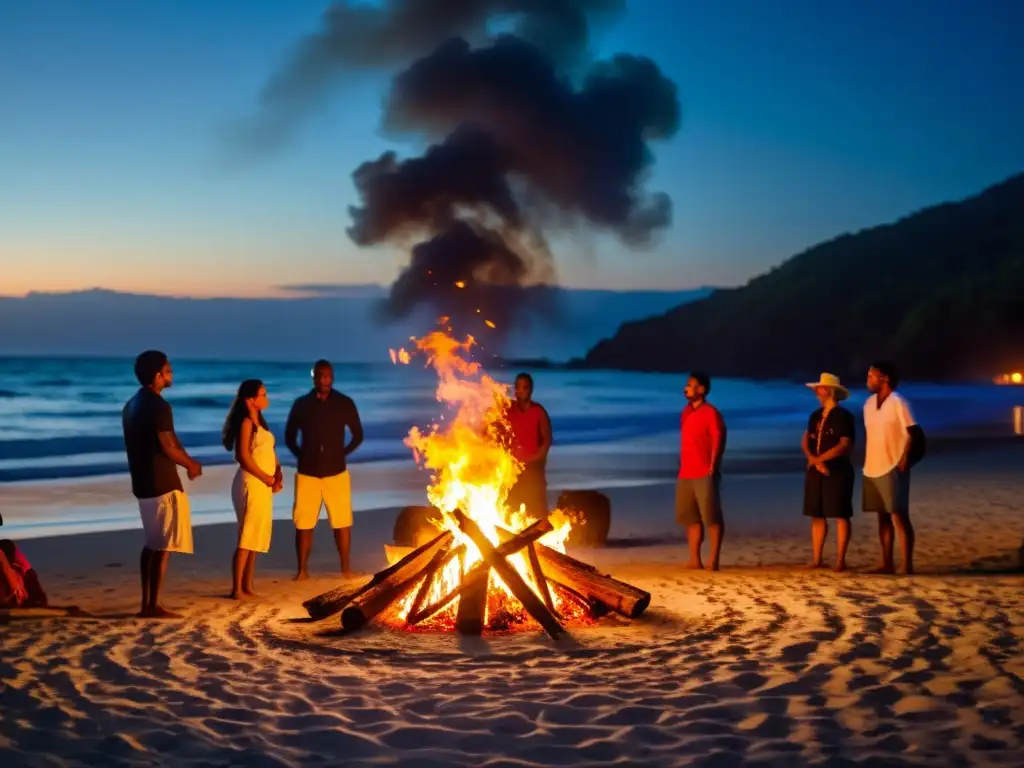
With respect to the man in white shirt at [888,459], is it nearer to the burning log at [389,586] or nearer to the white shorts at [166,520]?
the burning log at [389,586]

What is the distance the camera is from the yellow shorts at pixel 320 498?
9.38 m

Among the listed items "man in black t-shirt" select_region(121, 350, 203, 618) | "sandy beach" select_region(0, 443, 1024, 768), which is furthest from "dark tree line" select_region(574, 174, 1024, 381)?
"man in black t-shirt" select_region(121, 350, 203, 618)

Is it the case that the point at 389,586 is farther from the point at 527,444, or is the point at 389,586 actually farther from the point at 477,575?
the point at 527,444

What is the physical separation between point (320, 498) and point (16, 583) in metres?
2.63

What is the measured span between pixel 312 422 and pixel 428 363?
4.00 ft

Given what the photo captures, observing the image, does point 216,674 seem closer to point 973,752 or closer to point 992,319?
point 973,752

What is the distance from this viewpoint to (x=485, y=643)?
22.7 feet

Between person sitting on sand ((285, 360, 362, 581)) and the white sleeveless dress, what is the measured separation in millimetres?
805

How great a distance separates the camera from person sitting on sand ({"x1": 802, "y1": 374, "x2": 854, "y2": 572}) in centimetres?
947

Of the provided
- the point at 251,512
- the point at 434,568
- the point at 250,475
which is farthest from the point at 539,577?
the point at 250,475

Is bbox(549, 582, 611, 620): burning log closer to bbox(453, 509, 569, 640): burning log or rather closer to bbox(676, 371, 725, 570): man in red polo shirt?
bbox(453, 509, 569, 640): burning log

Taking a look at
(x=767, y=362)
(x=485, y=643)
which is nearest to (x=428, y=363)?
(x=485, y=643)

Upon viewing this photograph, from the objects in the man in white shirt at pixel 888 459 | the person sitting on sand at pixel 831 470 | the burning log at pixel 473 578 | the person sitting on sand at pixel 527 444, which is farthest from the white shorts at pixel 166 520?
the man in white shirt at pixel 888 459

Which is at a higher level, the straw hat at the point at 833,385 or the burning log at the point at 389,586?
the straw hat at the point at 833,385
